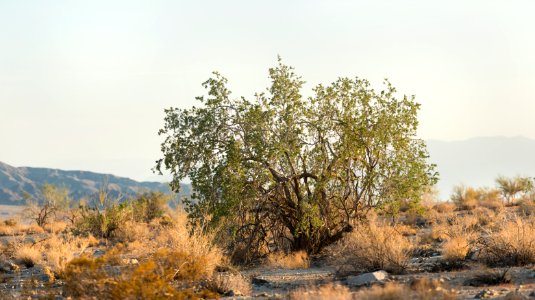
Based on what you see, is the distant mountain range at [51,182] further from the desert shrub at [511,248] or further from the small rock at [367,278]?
the small rock at [367,278]

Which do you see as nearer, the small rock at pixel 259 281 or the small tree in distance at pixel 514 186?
the small rock at pixel 259 281

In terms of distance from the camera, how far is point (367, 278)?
12984 mm

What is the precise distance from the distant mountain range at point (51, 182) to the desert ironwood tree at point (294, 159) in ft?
443

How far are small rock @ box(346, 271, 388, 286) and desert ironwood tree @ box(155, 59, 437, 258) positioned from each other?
376 cm

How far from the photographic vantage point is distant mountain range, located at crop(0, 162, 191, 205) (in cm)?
15659

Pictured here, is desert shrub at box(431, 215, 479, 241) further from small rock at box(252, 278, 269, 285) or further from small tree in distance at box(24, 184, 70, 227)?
small tree in distance at box(24, 184, 70, 227)

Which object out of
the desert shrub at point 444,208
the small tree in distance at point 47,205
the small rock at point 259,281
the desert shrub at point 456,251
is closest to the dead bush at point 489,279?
the desert shrub at point 456,251

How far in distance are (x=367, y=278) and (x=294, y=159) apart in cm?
539

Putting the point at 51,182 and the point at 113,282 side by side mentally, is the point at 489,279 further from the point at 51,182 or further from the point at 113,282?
the point at 51,182

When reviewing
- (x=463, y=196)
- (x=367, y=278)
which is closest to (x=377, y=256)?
(x=367, y=278)

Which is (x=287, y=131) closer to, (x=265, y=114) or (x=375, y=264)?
(x=265, y=114)

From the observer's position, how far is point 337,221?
18875 millimetres

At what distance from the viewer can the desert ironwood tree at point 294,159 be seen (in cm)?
1706

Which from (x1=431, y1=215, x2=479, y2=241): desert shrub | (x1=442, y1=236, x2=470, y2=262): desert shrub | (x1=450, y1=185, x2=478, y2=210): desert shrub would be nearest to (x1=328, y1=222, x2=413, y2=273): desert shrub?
(x1=442, y1=236, x2=470, y2=262): desert shrub
